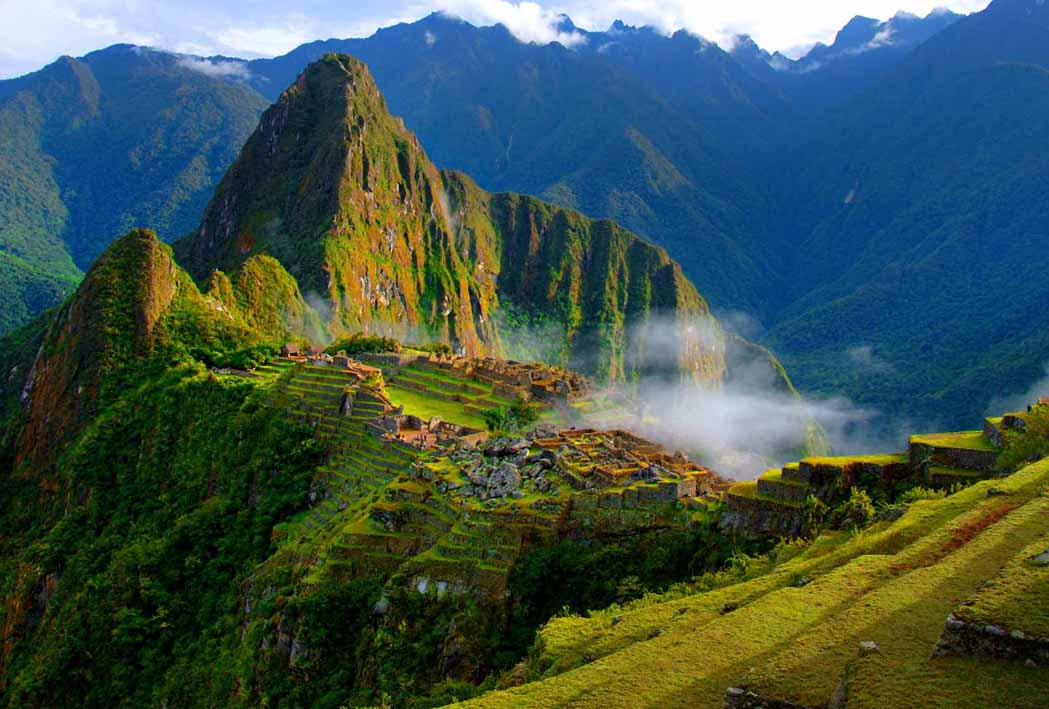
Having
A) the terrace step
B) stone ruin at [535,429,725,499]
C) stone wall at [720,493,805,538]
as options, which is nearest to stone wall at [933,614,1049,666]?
stone wall at [720,493,805,538]

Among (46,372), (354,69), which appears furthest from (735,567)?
(354,69)

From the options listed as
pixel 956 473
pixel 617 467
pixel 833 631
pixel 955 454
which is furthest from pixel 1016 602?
pixel 617 467

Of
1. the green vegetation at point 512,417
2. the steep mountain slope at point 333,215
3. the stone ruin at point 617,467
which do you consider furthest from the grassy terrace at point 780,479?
the steep mountain slope at point 333,215

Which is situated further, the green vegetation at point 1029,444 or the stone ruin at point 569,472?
the stone ruin at point 569,472

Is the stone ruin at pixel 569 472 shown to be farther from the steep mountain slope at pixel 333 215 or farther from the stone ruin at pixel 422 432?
the steep mountain slope at pixel 333 215

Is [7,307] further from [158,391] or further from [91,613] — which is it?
[91,613]

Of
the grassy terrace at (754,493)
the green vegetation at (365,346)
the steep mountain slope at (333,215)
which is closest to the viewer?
the grassy terrace at (754,493)

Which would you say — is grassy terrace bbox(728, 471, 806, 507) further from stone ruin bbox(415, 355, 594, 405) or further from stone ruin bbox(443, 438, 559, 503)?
stone ruin bbox(415, 355, 594, 405)
